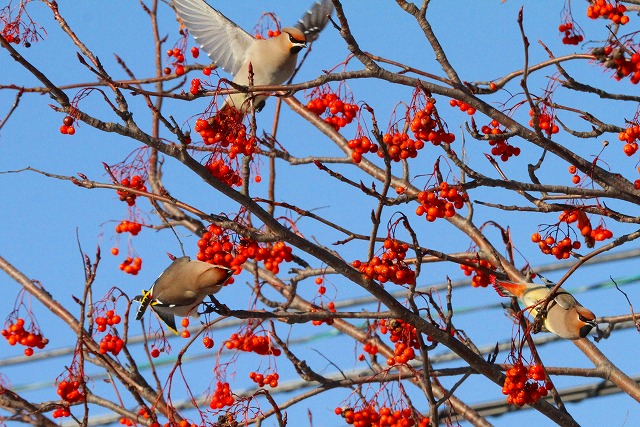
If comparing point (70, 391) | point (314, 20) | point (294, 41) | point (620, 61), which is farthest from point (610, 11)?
point (70, 391)

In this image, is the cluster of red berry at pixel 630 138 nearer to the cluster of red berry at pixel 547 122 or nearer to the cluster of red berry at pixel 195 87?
the cluster of red berry at pixel 547 122

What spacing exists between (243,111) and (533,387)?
58.0 inches

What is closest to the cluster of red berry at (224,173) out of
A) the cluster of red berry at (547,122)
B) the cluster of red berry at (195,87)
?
the cluster of red berry at (195,87)

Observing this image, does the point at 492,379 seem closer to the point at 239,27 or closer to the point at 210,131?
the point at 210,131

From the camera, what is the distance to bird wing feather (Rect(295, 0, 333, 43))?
18.4 ft

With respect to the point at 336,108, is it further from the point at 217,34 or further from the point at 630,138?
the point at 217,34

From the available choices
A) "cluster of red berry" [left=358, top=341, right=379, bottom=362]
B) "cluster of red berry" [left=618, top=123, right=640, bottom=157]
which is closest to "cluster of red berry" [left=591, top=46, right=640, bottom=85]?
"cluster of red berry" [left=618, top=123, right=640, bottom=157]

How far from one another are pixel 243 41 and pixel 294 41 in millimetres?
706

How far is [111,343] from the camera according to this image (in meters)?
4.11

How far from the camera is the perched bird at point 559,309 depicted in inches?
174

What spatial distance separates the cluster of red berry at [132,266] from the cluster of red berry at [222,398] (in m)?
1.09

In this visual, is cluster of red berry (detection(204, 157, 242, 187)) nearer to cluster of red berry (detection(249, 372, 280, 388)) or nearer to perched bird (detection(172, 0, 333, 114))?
cluster of red berry (detection(249, 372, 280, 388))

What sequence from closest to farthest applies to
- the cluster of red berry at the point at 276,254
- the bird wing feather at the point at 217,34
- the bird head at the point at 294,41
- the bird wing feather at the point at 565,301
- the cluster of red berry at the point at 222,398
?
the cluster of red berry at the point at 276,254 → the cluster of red berry at the point at 222,398 → the bird wing feather at the point at 565,301 → the bird head at the point at 294,41 → the bird wing feather at the point at 217,34

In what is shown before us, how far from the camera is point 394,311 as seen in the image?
10.4 feet
